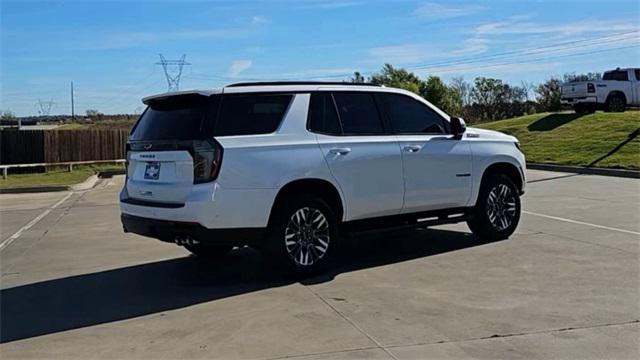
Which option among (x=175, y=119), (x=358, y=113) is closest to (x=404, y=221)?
(x=358, y=113)

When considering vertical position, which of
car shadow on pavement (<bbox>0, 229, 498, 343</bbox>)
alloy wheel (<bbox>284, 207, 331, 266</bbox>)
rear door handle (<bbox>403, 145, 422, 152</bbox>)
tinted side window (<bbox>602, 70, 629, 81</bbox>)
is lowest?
car shadow on pavement (<bbox>0, 229, 498, 343</bbox>)

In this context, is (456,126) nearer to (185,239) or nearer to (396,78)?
(185,239)

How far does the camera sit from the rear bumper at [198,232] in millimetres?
6707

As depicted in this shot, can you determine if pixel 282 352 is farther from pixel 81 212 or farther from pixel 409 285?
pixel 81 212

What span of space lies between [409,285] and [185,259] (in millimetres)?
3196

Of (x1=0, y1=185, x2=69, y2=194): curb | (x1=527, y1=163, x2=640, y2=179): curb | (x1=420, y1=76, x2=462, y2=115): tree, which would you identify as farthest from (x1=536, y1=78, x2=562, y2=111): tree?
(x1=0, y1=185, x2=69, y2=194): curb

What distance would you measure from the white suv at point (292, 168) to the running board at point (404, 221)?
1cm

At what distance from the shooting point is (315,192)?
7.46 m

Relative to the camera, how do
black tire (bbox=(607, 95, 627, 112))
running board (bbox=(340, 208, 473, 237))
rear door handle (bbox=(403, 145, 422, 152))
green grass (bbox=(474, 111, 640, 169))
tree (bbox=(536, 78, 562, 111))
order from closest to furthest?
1. running board (bbox=(340, 208, 473, 237))
2. rear door handle (bbox=(403, 145, 422, 152))
3. green grass (bbox=(474, 111, 640, 169))
4. black tire (bbox=(607, 95, 627, 112))
5. tree (bbox=(536, 78, 562, 111))

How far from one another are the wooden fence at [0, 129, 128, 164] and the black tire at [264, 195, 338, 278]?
26.5 m

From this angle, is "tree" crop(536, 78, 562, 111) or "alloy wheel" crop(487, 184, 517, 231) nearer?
"alloy wheel" crop(487, 184, 517, 231)

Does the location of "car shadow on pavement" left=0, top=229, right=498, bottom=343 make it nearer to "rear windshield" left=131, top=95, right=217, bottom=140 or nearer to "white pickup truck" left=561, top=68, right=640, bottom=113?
"rear windshield" left=131, top=95, right=217, bottom=140

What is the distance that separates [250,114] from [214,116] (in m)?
0.41

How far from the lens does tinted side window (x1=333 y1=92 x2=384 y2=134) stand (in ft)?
25.8
